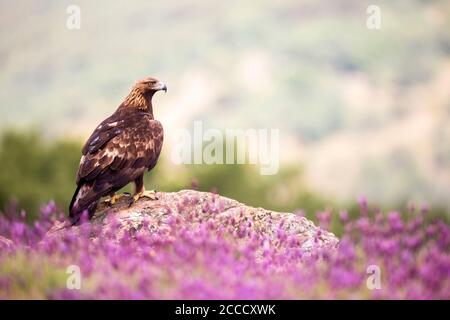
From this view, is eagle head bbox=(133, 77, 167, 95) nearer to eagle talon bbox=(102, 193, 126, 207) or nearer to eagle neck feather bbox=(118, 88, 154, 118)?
eagle neck feather bbox=(118, 88, 154, 118)

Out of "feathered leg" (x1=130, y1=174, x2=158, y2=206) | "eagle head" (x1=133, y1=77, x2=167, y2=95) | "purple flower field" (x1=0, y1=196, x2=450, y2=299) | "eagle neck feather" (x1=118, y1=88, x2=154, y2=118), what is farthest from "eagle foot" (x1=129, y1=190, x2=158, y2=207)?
"purple flower field" (x1=0, y1=196, x2=450, y2=299)

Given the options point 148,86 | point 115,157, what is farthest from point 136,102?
point 115,157

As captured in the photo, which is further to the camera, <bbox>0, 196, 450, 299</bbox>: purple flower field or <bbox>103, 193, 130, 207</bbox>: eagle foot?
<bbox>103, 193, 130, 207</bbox>: eagle foot

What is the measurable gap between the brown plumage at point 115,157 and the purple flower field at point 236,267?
6.55 ft

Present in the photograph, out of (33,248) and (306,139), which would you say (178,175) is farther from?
(306,139)

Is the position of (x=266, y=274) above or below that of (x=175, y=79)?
below

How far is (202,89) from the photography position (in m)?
196

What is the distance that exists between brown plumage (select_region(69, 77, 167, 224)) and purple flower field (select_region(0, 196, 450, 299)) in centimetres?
200

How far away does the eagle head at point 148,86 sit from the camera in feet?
45.5

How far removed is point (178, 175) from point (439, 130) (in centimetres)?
11587

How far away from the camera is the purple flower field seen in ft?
26.9

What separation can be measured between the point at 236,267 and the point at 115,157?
3.99 metres

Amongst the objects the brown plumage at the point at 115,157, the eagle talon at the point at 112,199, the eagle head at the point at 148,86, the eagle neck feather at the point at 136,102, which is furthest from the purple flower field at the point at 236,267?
the eagle head at the point at 148,86
